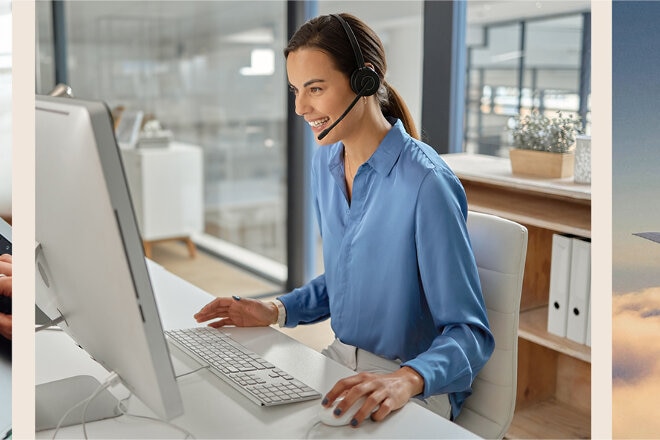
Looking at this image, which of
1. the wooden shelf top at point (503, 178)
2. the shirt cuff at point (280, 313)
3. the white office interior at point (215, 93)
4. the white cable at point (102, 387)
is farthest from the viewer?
the white office interior at point (215, 93)

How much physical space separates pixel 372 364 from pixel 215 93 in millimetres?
2674

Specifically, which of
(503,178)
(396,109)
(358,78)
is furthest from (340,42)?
(503,178)

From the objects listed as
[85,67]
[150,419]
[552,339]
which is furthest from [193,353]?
[85,67]

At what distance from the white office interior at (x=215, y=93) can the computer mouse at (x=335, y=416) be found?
203 centimetres

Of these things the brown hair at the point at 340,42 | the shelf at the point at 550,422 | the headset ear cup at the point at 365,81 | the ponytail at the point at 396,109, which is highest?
the brown hair at the point at 340,42

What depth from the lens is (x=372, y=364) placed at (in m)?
1.46

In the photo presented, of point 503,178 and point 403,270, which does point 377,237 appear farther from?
point 503,178

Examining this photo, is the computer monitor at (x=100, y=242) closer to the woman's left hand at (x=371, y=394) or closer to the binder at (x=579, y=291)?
the woman's left hand at (x=371, y=394)

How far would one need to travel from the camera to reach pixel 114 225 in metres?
0.76

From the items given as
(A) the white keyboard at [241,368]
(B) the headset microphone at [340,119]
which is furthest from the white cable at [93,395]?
(B) the headset microphone at [340,119]

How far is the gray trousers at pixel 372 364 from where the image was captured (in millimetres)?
1374

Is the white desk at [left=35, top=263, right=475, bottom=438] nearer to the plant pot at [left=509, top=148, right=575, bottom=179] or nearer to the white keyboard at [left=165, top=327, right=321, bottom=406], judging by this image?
the white keyboard at [left=165, top=327, right=321, bottom=406]

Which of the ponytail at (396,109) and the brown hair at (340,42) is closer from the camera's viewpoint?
the brown hair at (340,42)

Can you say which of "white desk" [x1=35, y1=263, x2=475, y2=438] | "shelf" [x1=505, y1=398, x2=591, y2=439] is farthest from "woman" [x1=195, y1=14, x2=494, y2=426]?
"shelf" [x1=505, y1=398, x2=591, y2=439]
